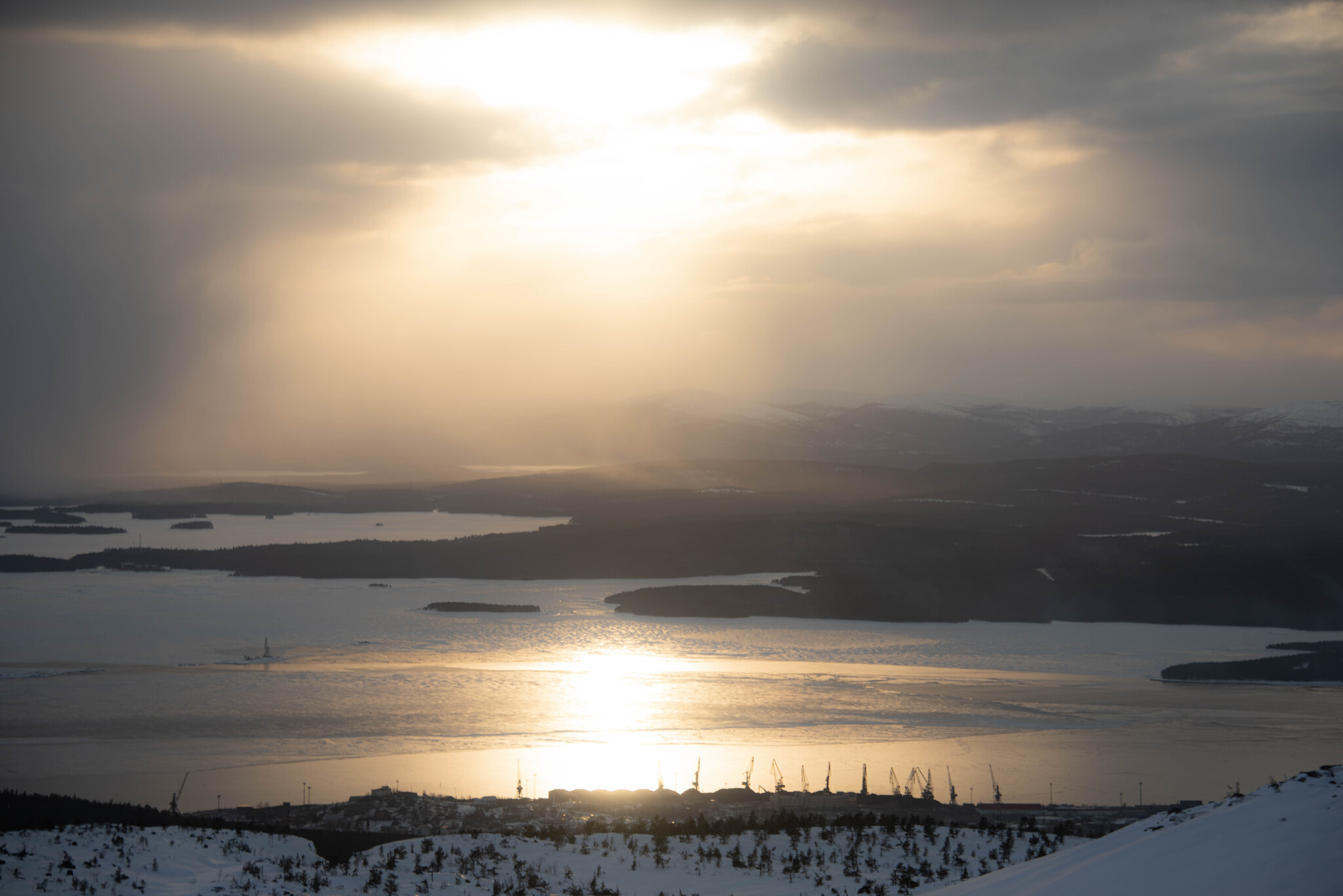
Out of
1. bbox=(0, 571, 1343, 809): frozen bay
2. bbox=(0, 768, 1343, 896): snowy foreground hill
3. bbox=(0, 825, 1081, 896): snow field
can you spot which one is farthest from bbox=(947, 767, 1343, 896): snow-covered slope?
bbox=(0, 571, 1343, 809): frozen bay

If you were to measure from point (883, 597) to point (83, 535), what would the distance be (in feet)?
205

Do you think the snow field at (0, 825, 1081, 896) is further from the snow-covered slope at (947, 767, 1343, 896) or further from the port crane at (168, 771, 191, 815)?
the port crane at (168, 771, 191, 815)

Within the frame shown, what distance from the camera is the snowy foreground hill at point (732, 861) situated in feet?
23.3

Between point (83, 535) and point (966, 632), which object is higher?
point (83, 535)

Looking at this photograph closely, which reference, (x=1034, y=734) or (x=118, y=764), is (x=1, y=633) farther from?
(x=1034, y=734)

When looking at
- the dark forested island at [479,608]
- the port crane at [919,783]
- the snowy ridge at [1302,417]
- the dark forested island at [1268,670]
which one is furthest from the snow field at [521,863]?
the snowy ridge at [1302,417]

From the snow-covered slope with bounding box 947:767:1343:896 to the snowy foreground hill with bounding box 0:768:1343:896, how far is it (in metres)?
0.02

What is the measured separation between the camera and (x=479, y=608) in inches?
1860

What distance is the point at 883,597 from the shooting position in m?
50.5

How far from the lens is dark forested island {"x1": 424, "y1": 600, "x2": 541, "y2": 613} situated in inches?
1839

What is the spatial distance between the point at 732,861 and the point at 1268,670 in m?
27.7

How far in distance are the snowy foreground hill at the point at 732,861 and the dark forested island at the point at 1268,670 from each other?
75.0 ft

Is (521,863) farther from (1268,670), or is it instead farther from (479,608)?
(479,608)

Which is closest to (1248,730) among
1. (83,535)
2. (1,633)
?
(1,633)
